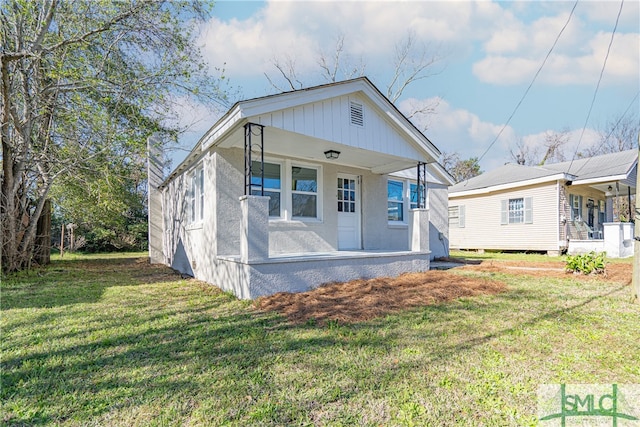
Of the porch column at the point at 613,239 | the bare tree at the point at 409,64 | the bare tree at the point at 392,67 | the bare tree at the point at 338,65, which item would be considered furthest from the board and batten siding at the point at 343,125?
the bare tree at the point at 338,65

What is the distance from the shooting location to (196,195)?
8062mm

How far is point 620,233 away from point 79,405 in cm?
1686

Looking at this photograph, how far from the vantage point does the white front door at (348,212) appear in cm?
873

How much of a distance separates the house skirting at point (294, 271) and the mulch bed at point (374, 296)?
169 mm

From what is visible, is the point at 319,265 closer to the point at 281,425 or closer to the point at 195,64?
the point at 281,425

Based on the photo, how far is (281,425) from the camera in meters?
2.04

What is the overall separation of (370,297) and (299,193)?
331cm

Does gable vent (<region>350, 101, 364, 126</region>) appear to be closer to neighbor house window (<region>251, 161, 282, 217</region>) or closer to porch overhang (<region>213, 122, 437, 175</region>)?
porch overhang (<region>213, 122, 437, 175</region>)

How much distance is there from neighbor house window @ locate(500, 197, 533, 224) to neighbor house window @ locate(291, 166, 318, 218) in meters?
11.4

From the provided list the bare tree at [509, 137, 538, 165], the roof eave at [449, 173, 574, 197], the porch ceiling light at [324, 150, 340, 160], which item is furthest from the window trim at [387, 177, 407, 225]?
the bare tree at [509, 137, 538, 165]

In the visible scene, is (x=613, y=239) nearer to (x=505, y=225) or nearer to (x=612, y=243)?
(x=612, y=243)

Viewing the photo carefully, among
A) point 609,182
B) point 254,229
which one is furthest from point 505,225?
point 254,229

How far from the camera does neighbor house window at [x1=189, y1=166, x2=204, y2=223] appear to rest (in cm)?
764

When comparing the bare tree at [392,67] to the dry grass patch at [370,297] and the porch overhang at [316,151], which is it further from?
the dry grass patch at [370,297]
